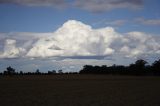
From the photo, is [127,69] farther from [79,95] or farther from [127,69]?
[79,95]

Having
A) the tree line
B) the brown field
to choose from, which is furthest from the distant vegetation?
the brown field

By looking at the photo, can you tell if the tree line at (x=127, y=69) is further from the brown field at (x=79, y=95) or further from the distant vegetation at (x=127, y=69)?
the brown field at (x=79, y=95)

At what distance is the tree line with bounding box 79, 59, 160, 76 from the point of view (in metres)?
160

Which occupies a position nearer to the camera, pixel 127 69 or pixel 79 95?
pixel 79 95

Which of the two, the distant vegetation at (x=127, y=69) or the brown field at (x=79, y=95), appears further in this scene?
the distant vegetation at (x=127, y=69)

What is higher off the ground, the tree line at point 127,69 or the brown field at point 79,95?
the tree line at point 127,69

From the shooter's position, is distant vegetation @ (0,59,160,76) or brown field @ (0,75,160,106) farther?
distant vegetation @ (0,59,160,76)

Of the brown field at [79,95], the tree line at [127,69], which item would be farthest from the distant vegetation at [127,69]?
the brown field at [79,95]

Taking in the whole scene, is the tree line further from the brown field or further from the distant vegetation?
the brown field

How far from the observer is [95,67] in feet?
545

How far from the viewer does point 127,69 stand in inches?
6403

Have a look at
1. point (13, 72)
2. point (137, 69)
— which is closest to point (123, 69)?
point (137, 69)

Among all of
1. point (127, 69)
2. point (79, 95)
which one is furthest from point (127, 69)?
point (79, 95)

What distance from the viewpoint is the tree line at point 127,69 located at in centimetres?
16002
